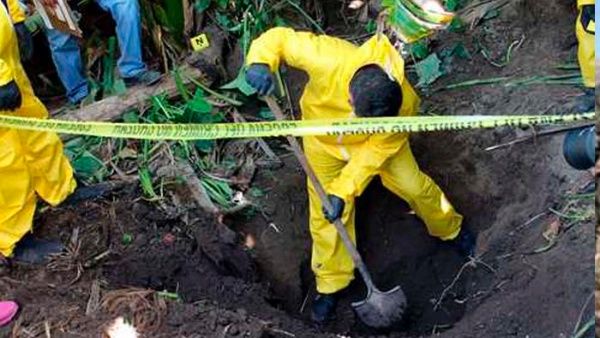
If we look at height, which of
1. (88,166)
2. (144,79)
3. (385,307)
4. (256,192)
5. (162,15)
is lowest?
(385,307)

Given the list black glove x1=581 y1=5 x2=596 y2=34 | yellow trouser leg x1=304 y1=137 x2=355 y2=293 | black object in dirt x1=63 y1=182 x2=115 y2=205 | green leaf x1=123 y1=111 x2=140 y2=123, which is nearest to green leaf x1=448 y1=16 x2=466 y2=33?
black glove x1=581 y1=5 x2=596 y2=34

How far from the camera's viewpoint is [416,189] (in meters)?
5.42

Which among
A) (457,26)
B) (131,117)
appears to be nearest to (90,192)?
(131,117)

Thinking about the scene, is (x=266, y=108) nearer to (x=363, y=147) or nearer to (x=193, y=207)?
(x=193, y=207)

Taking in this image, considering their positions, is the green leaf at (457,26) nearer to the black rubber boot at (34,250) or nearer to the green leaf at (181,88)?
the green leaf at (181,88)

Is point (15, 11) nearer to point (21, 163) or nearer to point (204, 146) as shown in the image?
point (21, 163)

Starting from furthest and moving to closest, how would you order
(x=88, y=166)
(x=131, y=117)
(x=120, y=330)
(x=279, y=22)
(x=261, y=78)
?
(x=279, y=22) → (x=131, y=117) → (x=88, y=166) → (x=261, y=78) → (x=120, y=330)

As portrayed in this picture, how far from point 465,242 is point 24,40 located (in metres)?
2.67

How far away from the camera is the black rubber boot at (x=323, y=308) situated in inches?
224

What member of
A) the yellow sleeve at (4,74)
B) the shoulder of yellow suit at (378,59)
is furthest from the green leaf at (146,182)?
the shoulder of yellow suit at (378,59)

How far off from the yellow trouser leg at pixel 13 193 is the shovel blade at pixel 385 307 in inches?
70.6

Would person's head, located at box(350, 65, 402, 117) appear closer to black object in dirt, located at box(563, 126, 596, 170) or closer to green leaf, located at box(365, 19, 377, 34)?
black object in dirt, located at box(563, 126, 596, 170)

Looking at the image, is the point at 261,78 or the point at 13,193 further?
the point at 13,193

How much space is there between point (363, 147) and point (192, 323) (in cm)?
135
